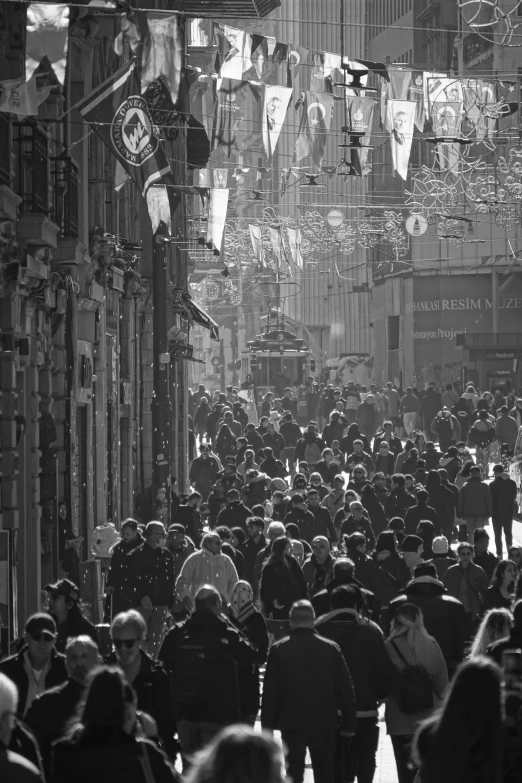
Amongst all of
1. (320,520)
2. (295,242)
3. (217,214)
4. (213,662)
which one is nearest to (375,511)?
(320,520)

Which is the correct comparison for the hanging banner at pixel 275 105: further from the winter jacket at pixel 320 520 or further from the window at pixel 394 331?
the window at pixel 394 331

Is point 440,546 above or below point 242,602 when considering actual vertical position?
above

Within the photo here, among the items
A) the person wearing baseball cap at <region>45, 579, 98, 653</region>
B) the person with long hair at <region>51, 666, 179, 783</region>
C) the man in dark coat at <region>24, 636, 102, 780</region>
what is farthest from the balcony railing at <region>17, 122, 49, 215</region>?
the person with long hair at <region>51, 666, 179, 783</region>

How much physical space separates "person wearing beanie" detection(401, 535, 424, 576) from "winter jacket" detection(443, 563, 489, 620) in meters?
1.34

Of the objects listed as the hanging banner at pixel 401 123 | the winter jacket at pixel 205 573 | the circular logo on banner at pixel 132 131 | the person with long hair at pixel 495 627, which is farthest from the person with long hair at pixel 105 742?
the hanging banner at pixel 401 123

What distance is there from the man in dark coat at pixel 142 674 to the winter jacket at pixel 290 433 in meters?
30.6

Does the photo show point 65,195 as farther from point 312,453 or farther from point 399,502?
point 312,453

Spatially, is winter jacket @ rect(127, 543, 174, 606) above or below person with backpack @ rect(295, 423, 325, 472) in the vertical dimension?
below

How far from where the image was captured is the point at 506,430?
3919 cm

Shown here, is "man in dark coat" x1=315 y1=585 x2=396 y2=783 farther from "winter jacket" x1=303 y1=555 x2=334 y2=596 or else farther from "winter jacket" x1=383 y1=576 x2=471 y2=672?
"winter jacket" x1=303 y1=555 x2=334 y2=596

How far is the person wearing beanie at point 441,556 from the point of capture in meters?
16.7

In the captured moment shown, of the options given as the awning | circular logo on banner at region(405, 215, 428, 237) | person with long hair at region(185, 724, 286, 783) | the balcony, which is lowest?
person with long hair at region(185, 724, 286, 783)

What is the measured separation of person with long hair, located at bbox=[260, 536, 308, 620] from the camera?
50.1ft

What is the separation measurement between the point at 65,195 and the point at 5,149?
3431 millimetres
